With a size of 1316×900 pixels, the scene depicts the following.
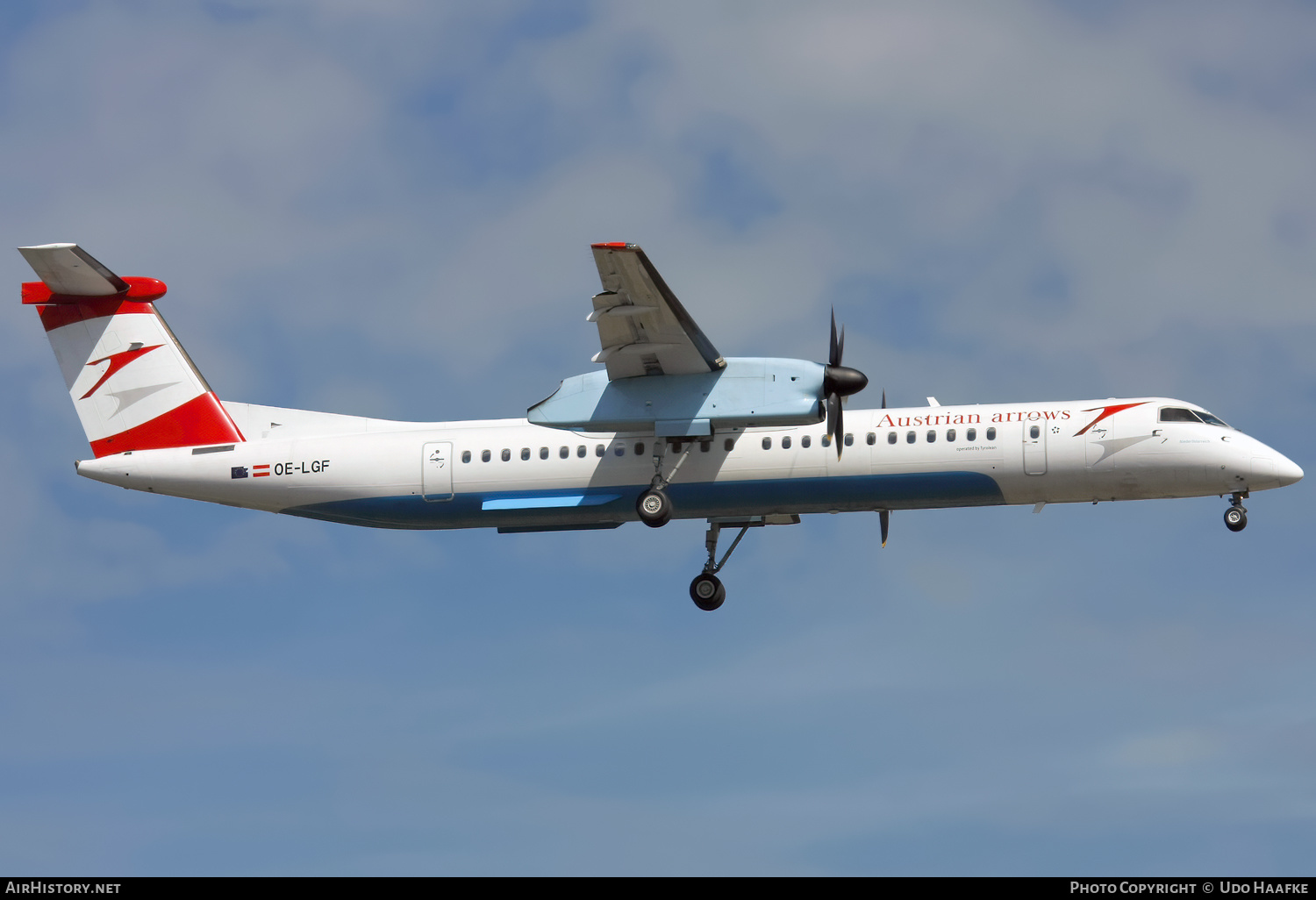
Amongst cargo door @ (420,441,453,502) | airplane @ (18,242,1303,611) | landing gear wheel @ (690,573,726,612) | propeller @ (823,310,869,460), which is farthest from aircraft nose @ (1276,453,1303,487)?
cargo door @ (420,441,453,502)

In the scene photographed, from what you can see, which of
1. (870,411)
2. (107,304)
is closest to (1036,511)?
(870,411)

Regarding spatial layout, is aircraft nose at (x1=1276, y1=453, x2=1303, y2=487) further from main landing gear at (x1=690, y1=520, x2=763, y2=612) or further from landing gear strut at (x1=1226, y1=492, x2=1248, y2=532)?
main landing gear at (x1=690, y1=520, x2=763, y2=612)

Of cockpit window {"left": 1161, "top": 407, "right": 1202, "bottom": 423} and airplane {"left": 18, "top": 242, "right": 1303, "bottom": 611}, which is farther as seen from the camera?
cockpit window {"left": 1161, "top": 407, "right": 1202, "bottom": 423}

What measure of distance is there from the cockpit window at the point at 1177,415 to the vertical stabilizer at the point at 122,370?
1739 cm

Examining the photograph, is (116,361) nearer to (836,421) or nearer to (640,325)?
(640,325)

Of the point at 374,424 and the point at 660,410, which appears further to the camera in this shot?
the point at 374,424

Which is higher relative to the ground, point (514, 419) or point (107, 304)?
point (107, 304)

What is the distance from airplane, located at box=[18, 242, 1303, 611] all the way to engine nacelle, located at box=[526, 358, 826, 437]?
0.03 m

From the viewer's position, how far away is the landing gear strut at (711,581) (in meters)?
30.7

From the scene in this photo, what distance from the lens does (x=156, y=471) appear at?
98.2 feet

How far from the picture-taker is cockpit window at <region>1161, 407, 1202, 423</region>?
27.7 meters
